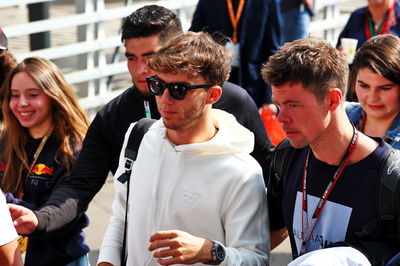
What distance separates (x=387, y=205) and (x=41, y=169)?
7.34 feet

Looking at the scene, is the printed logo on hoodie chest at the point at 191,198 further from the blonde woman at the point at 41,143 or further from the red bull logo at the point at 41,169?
the red bull logo at the point at 41,169

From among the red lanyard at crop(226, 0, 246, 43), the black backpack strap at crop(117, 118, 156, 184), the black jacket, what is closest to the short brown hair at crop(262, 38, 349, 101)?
the black backpack strap at crop(117, 118, 156, 184)

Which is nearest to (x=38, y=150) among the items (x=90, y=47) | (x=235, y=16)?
(x=235, y=16)

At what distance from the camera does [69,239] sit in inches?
173

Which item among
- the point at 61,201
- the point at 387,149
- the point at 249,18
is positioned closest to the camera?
the point at 387,149

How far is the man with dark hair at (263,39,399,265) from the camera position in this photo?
121 inches

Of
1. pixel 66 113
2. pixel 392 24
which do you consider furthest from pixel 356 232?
pixel 392 24

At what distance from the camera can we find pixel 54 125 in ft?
15.5

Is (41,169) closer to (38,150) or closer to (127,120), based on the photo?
(38,150)

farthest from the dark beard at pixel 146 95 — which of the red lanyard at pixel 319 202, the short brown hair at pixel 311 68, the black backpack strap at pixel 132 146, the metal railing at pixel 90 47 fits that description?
the metal railing at pixel 90 47

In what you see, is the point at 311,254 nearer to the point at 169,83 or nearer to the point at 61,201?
the point at 169,83

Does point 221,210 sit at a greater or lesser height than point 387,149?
lesser

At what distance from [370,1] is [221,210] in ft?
14.0

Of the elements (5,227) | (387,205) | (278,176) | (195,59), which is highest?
(195,59)
